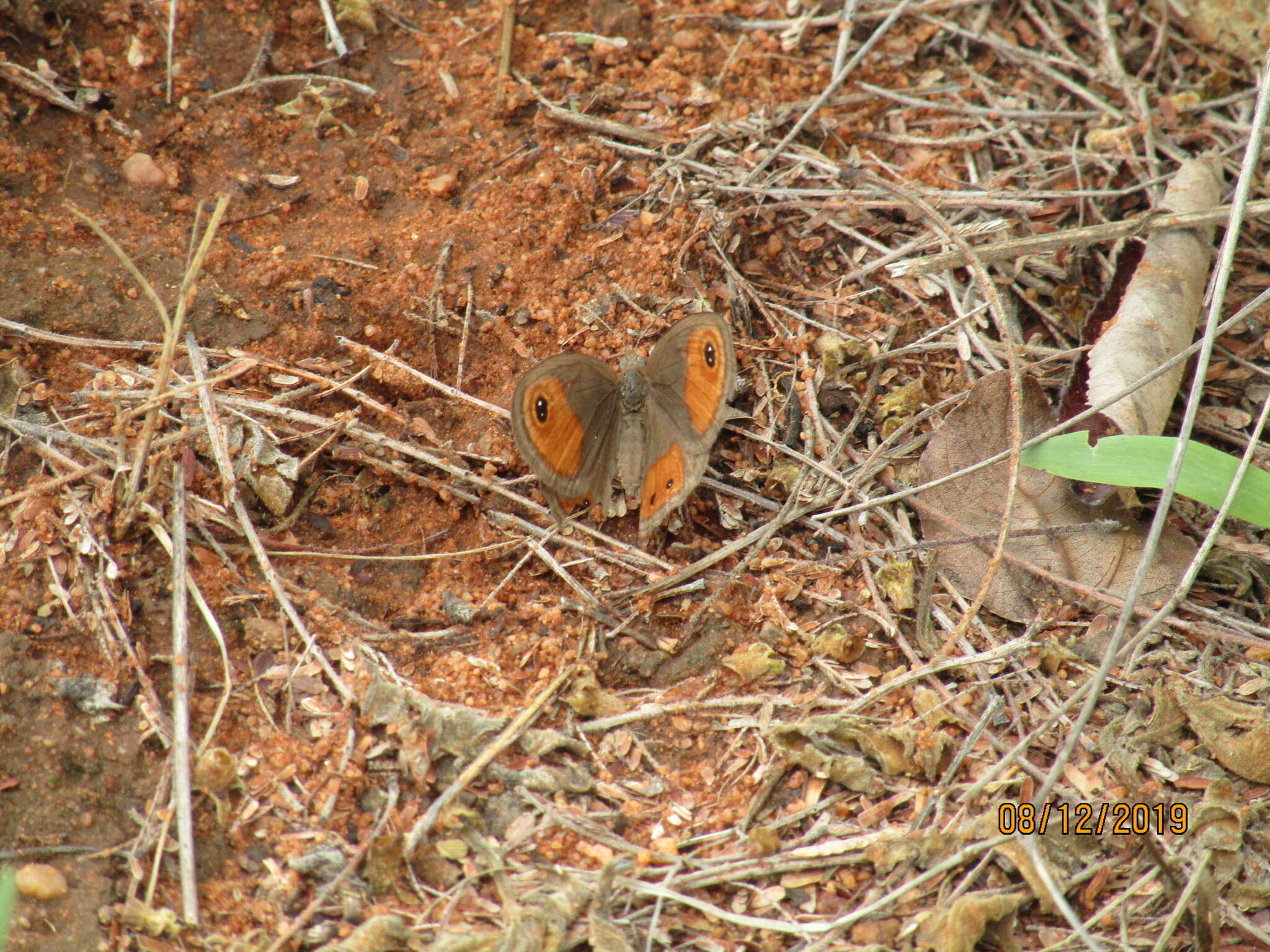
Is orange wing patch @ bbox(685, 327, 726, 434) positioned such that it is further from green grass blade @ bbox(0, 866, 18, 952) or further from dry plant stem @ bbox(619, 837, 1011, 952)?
green grass blade @ bbox(0, 866, 18, 952)

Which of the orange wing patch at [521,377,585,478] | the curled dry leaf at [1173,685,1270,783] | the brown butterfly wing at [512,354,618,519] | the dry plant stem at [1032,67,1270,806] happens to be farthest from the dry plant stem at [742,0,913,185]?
the curled dry leaf at [1173,685,1270,783]

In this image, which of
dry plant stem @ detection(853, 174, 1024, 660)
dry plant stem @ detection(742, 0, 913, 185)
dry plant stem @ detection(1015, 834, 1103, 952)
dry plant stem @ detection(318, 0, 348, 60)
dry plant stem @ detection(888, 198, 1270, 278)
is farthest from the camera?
dry plant stem @ detection(318, 0, 348, 60)

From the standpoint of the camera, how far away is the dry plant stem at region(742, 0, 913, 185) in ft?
11.1

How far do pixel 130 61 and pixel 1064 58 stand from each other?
11.9 feet

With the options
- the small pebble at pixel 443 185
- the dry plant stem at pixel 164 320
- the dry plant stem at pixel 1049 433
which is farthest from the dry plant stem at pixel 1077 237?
the dry plant stem at pixel 164 320

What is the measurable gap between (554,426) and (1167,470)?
1.76 m

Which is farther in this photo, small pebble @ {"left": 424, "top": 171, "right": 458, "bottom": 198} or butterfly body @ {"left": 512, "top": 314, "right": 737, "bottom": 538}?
small pebble @ {"left": 424, "top": 171, "right": 458, "bottom": 198}

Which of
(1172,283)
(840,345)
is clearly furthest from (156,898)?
(1172,283)

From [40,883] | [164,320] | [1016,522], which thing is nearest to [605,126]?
[164,320]

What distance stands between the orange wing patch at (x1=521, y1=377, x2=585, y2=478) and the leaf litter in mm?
216

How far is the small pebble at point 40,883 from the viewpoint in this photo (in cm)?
204

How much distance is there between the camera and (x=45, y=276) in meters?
2.94

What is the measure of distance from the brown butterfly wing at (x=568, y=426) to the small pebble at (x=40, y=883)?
1.54m

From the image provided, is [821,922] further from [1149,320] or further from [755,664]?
[1149,320]
